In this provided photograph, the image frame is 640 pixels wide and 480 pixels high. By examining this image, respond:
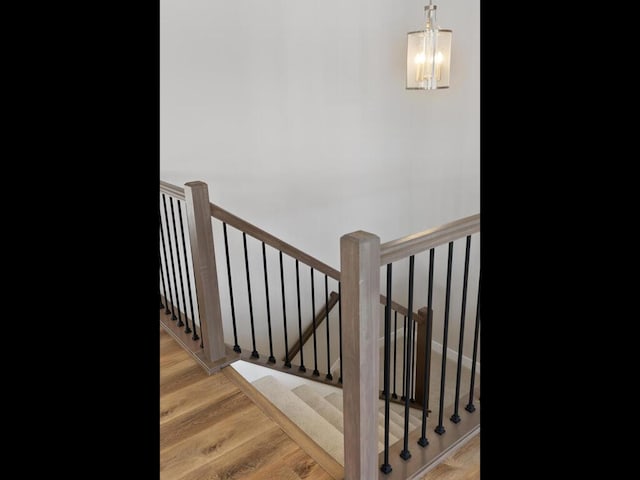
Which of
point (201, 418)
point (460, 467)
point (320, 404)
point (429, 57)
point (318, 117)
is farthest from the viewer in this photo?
point (318, 117)

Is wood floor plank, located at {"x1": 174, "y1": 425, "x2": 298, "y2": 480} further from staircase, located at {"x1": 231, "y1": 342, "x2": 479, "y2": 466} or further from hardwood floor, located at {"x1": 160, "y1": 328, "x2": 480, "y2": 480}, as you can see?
staircase, located at {"x1": 231, "y1": 342, "x2": 479, "y2": 466}

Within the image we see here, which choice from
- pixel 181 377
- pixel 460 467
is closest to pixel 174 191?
pixel 181 377

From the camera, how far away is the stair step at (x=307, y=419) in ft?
7.44

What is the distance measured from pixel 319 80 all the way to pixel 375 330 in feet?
9.92

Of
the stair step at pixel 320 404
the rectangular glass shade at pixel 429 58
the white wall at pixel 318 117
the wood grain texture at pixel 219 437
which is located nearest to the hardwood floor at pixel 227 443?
the wood grain texture at pixel 219 437

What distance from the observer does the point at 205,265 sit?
7.84ft

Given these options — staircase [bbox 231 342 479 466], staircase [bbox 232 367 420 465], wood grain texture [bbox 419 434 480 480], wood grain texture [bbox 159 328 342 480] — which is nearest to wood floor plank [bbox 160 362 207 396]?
wood grain texture [bbox 159 328 342 480]

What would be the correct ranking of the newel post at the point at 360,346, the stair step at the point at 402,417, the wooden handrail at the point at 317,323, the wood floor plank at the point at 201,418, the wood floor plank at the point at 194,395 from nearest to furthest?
the newel post at the point at 360,346
the wood floor plank at the point at 201,418
the wood floor plank at the point at 194,395
the stair step at the point at 402,417
the wooden handrail at the point at 317,323

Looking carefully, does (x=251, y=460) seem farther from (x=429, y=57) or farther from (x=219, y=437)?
(x=429, y=57)

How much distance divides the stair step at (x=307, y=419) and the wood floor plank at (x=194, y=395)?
15.0 inches

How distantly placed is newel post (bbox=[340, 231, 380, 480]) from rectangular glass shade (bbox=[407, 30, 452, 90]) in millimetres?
2921

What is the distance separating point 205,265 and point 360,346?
1.19 meters

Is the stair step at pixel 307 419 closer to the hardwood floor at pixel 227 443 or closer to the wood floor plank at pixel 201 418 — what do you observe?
the hardwood floor at pixel 227 443
